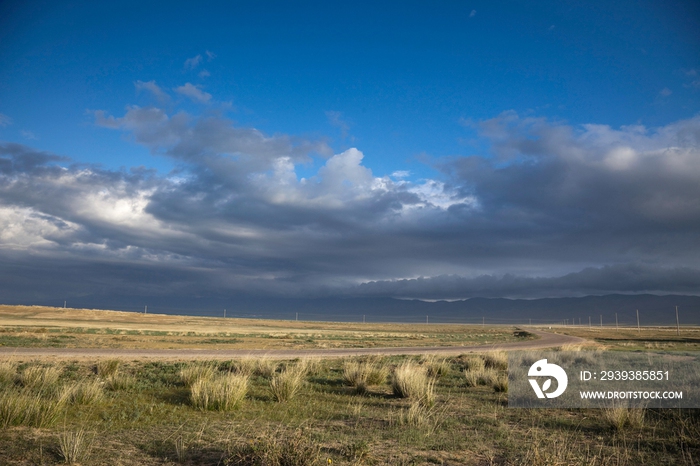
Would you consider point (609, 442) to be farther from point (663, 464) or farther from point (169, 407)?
point (169, 407)

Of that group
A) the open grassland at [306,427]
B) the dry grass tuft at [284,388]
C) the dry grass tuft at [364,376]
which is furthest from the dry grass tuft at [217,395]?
the dry grass tuft at [364,376]

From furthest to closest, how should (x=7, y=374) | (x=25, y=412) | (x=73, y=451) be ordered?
1. (x=7, y=374)
2. (x=25, y=412)
3. (x=73, y=451)

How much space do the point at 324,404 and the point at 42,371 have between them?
985 cm

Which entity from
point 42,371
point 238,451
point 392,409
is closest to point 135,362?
point 42,371

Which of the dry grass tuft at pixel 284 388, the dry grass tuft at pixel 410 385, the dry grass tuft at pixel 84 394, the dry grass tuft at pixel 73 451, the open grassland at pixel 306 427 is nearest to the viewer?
the dry grass tuft at pixel 73 451

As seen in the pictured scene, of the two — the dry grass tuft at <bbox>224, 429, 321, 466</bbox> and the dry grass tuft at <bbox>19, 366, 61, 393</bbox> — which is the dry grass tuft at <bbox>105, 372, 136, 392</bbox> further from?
the dry grass tuft at <bbox>224, 429, 321, 466</bbox>

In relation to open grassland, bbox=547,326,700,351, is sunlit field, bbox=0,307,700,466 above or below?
above

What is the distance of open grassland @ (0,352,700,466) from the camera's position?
25.0 ft

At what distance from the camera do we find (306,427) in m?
9.89

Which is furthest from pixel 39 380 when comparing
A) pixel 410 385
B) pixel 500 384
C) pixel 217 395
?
pixel 500 384

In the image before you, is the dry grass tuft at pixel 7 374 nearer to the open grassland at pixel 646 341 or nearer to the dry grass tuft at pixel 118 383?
the dry grass tuft at pixel 118 383

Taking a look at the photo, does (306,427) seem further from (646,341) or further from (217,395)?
(646,341)

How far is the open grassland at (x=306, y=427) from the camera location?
25.0 ft

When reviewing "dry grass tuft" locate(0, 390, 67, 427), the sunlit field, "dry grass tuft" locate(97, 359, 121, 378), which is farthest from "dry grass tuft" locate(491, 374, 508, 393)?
Result: "dry grass tuft" locate(97, 359, 121, 378)
